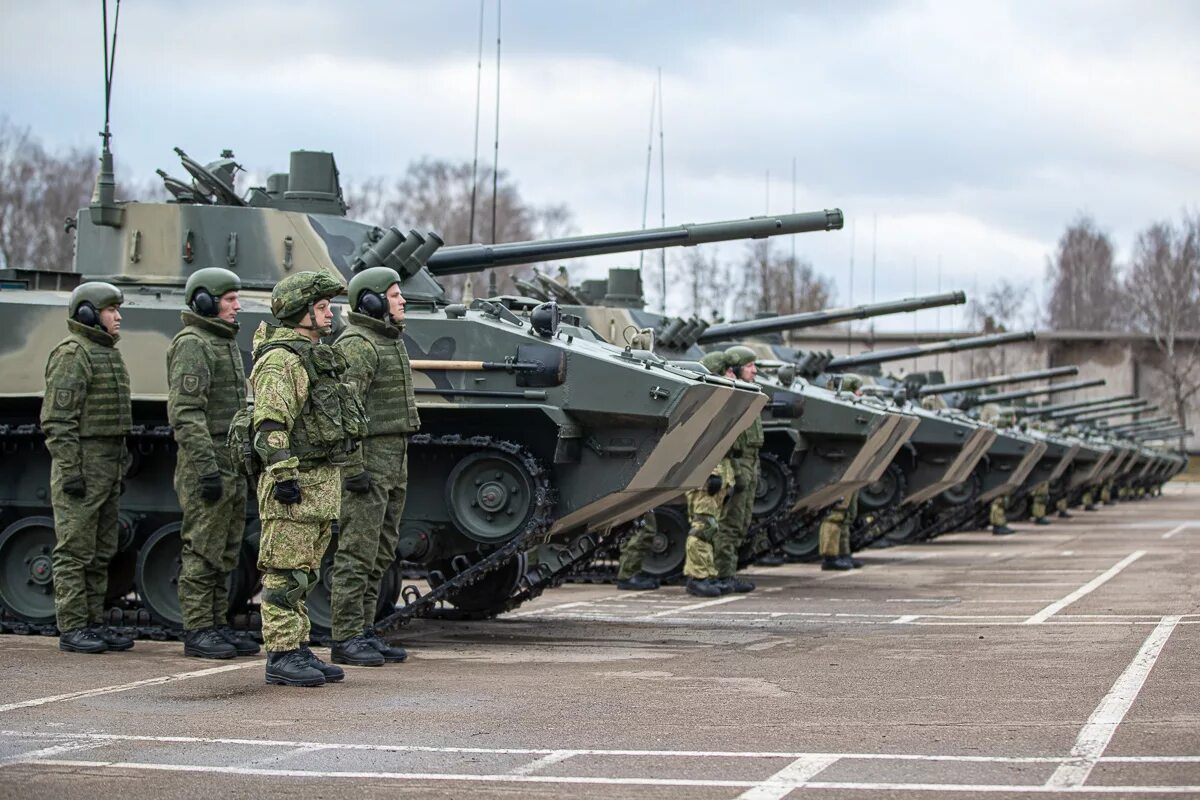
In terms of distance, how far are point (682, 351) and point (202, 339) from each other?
938 centimetres

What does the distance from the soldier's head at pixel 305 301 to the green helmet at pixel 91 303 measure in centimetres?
219

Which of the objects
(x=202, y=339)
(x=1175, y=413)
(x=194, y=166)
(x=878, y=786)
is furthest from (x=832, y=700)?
(x=1175, y=413)

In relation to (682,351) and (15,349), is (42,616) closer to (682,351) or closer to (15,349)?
(15,349)

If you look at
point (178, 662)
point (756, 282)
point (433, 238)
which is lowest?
point (178, 662)

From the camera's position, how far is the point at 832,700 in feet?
29.7

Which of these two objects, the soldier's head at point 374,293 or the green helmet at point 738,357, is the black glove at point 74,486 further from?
the green helmet at point 738,357

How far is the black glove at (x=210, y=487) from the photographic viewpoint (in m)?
11.2

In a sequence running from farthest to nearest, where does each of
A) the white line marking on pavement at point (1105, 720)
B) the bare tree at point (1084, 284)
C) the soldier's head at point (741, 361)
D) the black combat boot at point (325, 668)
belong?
the bare tree at point (1084, 284) → the soldier's head at point (741, 361) → the black combat boot at point (325, 668) → the white line marking on pavement at point (1105, 720)

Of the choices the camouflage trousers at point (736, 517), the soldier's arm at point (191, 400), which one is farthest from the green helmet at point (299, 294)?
the camouflage trousers at point (736, 517)

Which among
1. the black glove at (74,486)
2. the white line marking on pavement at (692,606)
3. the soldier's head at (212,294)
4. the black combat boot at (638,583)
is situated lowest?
the white line marking on pavement at (692,606)

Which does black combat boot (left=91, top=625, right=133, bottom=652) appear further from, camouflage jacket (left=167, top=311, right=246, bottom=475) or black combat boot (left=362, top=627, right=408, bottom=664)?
black combat boot (left=362, top=627, right=408, bottom=664)

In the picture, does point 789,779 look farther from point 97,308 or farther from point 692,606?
point 692,606

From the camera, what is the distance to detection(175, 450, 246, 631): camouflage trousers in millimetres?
11305

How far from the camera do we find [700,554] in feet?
54.4
